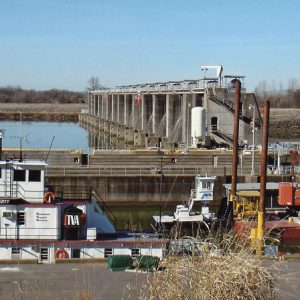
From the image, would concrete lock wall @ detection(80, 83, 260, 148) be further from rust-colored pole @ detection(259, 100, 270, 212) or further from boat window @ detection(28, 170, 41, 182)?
boat window @ detection(28, 170, 41, 182)

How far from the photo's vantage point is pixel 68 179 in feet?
166

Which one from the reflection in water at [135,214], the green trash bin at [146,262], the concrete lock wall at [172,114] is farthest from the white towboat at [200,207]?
the concrete lock wall at [172,114]

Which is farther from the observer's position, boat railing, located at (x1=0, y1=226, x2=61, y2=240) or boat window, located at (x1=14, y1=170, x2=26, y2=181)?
boat window, located at (x1=14, y1=170, x2=26, y2=181)

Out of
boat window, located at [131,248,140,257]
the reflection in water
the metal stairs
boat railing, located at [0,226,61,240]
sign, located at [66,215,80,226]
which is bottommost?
the reflection in water

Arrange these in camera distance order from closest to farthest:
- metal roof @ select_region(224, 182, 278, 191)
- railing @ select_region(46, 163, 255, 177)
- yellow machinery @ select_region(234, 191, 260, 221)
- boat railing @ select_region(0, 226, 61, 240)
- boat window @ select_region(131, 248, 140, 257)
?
boat railing @ select_region(0, 226, 61, 240) < boat window @ select_region(131, 248, 140, 257) < yellow machinery @ select_region(234, 191, 260, 221) < metal roof @ select_region(224, 182, 278, 191) < railing @ select_region(46, 163, 255, 177)

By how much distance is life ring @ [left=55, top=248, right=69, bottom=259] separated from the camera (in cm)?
2781

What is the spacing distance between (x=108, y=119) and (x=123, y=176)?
76793mm

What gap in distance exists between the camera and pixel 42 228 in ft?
93.0

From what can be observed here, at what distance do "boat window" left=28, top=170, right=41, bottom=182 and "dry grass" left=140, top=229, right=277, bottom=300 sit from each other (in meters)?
14.7

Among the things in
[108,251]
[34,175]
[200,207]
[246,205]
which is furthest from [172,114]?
[108,251]

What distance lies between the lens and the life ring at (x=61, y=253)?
27.8 meters

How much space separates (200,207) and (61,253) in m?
16.7

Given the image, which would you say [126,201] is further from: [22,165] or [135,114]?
[135,114]

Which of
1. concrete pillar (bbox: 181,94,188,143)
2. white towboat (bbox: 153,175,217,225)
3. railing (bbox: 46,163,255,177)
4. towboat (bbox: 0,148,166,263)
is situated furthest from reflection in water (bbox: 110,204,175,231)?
concrete pillar (bbox: 181,94,188,143)
